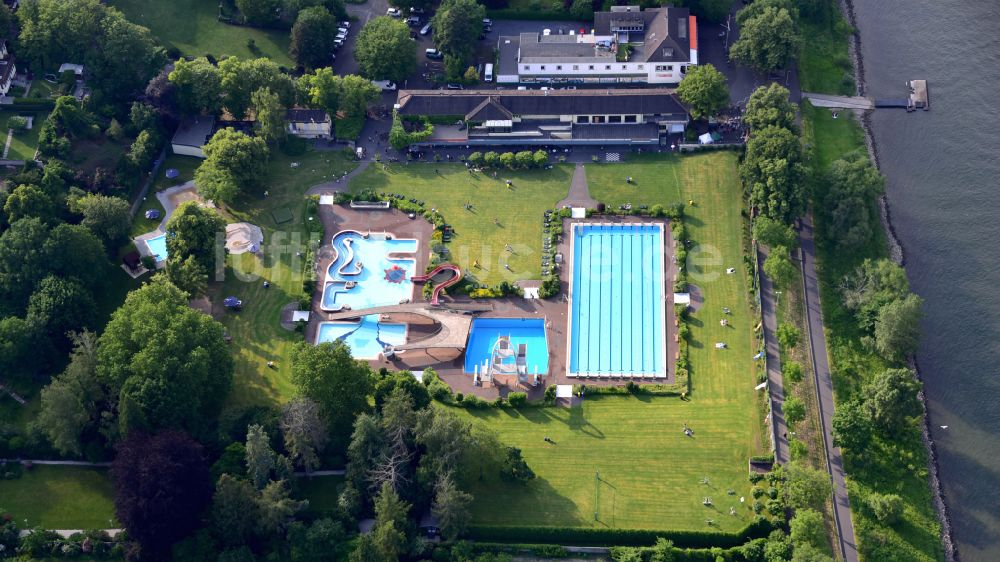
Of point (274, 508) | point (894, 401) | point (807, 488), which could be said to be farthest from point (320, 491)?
point (894, 401)

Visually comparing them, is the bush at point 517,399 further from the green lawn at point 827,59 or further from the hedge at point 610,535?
the green lawn at point 827,59

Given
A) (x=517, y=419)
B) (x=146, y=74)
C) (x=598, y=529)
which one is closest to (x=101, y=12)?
(x=146, y=74)

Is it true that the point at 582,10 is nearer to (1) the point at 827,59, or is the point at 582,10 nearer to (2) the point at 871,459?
(1) the point at 827,59

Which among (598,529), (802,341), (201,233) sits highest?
(201,233)

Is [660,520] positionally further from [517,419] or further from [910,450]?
[910,450]

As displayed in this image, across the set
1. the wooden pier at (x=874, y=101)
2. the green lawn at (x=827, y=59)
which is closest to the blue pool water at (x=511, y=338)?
the wooden pier at (x=874, y=101)

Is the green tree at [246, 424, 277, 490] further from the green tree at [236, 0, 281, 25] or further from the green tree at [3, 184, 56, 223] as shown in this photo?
the green tree at [236, 0, 281, 25]

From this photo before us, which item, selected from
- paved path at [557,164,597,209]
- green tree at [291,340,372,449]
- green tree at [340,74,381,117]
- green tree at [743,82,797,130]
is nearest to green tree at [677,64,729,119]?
green tree at [743,82,797,130]
